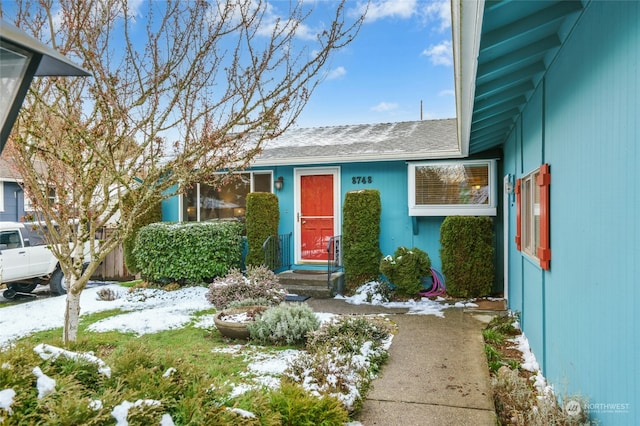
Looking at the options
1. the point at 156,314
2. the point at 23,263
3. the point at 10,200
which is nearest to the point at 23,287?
the point at 23,263

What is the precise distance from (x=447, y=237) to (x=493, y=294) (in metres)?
1.39

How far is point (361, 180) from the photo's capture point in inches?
333

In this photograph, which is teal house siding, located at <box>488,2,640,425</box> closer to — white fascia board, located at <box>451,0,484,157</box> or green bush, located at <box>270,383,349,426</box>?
white fascia board, located at <box>451,0,484,157</box>

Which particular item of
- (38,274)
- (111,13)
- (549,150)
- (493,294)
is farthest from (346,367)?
(38,274)

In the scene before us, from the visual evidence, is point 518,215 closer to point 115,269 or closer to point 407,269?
point 407,269

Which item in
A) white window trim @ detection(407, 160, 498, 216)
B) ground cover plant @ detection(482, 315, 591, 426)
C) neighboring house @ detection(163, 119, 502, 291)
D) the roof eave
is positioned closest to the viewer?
the roof eave

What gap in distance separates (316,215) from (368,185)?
126 cm

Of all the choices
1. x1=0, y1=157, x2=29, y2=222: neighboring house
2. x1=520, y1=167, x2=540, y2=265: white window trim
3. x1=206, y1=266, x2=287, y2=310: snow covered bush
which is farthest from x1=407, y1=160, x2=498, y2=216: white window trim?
x1=0, y1=157, x2=29, y2=222: neighboring house

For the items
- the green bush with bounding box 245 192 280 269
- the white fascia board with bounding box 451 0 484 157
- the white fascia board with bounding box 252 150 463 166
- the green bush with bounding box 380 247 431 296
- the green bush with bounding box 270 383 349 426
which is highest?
the white fascia board with bounding box 252 150 463 166

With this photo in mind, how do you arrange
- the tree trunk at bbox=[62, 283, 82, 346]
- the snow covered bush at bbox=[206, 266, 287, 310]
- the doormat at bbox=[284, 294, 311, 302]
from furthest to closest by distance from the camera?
the doormat at bbox=[284, 294, 311, 302] < the snow covered bush at bbox=[206, 266, 287, 310] < the tree trunk at bbox=[62, 283, 82, 346]

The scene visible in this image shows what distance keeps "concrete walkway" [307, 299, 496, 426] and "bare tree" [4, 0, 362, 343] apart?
7.84 ft

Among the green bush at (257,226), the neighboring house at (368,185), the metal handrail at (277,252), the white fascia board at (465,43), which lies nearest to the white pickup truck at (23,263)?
the neighboring house at (368,185)

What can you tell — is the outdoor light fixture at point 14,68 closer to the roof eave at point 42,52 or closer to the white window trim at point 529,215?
the roof eave at point 42,52

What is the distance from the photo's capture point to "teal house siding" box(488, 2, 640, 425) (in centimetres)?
181
